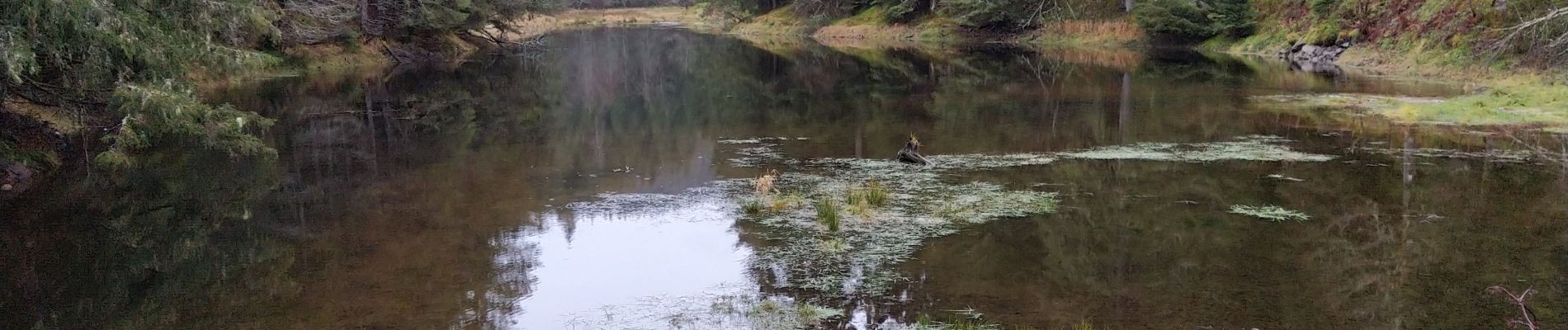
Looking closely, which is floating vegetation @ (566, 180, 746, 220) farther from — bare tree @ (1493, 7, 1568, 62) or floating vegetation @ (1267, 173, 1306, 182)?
bare tree @ (1493, 7, 1568, 62)

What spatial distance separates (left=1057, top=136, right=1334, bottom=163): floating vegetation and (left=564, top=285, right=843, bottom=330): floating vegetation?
706 centimetres

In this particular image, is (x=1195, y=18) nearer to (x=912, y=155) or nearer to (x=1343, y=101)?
(x=1343, y=101)

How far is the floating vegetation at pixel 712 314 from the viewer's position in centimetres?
653

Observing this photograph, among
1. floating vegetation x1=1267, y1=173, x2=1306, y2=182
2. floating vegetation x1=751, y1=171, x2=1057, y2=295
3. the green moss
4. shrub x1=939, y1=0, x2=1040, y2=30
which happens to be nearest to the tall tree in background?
the green moss

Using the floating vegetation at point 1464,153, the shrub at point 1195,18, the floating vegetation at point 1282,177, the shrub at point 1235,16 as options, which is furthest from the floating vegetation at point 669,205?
the shrub at point 1195,18

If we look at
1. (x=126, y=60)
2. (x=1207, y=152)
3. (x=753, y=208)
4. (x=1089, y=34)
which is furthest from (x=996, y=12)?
(x=126, y=60)

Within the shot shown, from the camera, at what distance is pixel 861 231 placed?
8.88 m

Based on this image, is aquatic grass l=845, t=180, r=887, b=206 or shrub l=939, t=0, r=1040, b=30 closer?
aquatic grass l=845, t=180, r=887, b=206

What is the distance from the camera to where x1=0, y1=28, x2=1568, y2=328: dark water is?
691 cm

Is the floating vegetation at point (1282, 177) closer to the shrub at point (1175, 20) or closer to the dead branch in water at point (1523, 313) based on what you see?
the dead branch in water at point (1523, 313)

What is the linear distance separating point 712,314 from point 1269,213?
5.21 m

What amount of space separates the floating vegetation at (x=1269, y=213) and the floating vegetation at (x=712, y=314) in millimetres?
4422

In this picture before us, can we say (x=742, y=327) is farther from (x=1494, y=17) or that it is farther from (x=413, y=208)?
(x=1494, y=17)

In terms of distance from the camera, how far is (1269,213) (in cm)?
944
